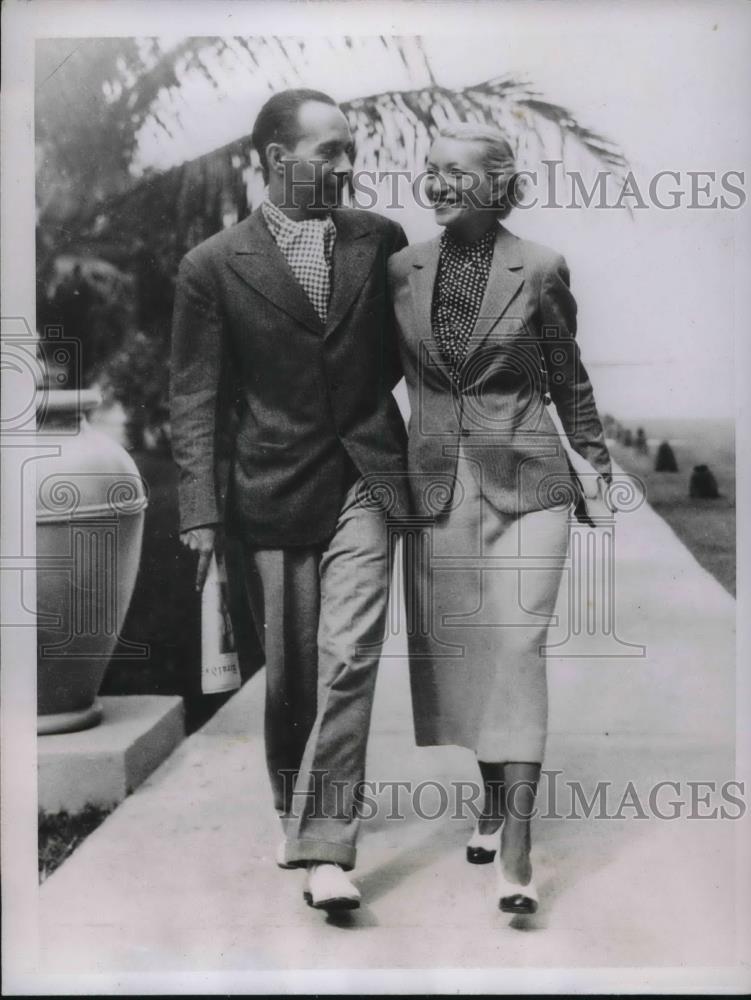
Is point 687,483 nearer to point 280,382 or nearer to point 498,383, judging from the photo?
point 498,383

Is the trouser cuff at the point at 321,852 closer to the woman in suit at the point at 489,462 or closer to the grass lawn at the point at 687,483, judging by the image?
the woman in suit at the point at 489,462

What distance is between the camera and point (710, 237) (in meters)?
4.09

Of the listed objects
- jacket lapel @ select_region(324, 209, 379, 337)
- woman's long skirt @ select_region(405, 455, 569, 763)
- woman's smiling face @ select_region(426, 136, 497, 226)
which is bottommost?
woman's long skirt @ select_region(405, 455, 569, 763)

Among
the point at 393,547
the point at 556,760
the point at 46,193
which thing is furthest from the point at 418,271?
the point at 556,760

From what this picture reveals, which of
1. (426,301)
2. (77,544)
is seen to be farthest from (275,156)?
(77,544)

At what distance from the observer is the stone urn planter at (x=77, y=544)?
4.09 m

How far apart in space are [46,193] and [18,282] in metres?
0.31

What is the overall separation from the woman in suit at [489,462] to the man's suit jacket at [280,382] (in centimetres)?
10

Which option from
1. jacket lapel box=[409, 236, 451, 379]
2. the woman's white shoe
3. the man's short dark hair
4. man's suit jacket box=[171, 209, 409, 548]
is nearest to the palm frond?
the man's short dark hair

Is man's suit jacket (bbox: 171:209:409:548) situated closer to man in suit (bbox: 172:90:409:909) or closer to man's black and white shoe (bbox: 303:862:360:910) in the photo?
man in suit (bbox: 172:90:409:909)

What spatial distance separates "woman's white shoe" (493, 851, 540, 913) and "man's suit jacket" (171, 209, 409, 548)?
1.23 m

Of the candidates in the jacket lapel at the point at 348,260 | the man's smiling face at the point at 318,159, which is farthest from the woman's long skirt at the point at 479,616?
the man's smiling face at the point at 318,159

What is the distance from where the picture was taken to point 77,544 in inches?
162

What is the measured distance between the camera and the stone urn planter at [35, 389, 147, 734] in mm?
4094
